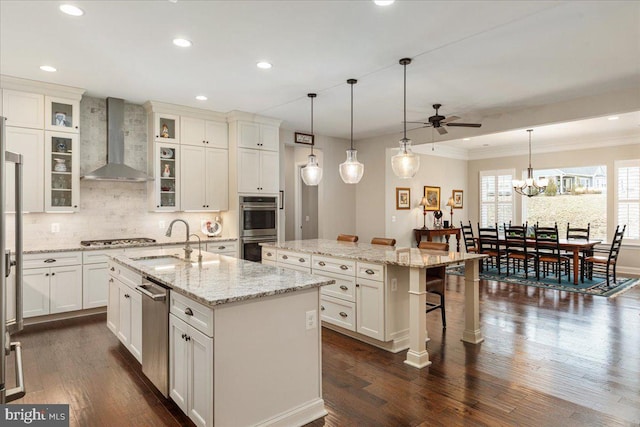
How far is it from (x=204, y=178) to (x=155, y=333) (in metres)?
3.50

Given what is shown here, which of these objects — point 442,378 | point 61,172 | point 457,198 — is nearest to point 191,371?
point 442,378

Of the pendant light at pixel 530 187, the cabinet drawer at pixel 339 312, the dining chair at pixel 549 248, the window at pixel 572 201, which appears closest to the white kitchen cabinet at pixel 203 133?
the cabinet drawer at pixel 339 312

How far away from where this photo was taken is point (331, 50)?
11.5 feet

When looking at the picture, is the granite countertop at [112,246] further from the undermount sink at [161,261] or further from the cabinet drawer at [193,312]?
the cabinet drawer at [193,312]

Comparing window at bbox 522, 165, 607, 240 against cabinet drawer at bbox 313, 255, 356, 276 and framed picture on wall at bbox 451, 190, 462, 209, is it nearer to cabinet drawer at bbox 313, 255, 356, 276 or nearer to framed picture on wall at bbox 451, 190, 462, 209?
framed picture on wall at bbox 451, 190, 462, 209

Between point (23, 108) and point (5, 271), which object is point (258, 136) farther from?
point (5, 271)

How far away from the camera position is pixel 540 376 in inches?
117

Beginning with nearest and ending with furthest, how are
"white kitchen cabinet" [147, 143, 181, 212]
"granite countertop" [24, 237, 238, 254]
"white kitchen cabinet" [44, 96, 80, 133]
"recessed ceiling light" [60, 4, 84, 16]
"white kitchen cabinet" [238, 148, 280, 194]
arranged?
"recessed ceiling light" [60, 4, 84, 16] < "granite countertop" [24, 237, 238, 254] < "white kitchen cabinet" [44, 96, 80, 133] < "white kitchen cabinet" [147, 143, 181, 212] < "white kitchen cabinet" [238, 148, 280, 194]

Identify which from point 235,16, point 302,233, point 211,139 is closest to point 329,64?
point 235,16

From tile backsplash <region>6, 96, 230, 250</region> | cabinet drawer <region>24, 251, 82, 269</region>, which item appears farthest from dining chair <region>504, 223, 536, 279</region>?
cabinet drawer <region>24, 251, 82, 269</region>

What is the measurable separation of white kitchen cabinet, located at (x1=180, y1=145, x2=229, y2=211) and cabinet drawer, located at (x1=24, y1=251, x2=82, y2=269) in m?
1.53

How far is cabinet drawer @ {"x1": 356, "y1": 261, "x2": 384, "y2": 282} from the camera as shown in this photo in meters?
3.43

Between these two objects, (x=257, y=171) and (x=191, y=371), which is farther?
(x=257, y=171)

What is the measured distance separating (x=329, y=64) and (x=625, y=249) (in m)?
7.60
